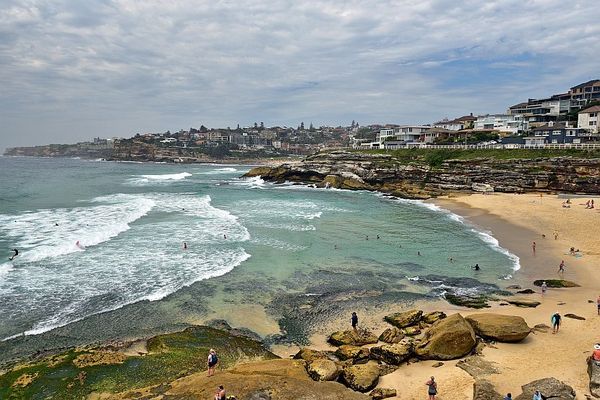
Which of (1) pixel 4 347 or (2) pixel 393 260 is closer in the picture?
(1) pixel 4 347

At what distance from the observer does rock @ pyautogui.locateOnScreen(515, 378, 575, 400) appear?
10453 millimetres

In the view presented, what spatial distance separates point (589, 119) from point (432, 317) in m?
64.4

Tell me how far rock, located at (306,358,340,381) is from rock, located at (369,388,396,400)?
1109 millimetres

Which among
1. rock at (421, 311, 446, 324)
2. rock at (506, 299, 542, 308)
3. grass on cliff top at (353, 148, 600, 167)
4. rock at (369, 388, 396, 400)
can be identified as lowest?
rock at (369, 388, 396, 400)

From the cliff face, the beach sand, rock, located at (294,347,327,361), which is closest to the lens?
the beach sand

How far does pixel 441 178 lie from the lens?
188 ft

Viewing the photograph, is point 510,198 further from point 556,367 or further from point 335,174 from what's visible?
point 556,367

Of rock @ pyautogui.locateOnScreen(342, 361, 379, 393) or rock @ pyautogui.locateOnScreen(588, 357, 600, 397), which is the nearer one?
rock @ pyautogui.locateOnScreen(588, 357, 600, 397)

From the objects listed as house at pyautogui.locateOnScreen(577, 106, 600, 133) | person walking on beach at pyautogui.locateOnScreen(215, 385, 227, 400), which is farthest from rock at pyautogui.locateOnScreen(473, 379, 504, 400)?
house at pyautogui.locateOnScreen(577, 106, 600, 133)

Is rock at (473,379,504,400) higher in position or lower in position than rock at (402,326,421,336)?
higher

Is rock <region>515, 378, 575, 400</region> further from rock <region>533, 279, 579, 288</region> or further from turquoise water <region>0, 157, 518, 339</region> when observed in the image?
rock <region>533, 279, 579, 288</region>

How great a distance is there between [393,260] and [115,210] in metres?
27.6

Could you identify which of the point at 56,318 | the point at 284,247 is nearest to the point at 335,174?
the point at 284,247

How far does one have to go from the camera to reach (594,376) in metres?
11.2
